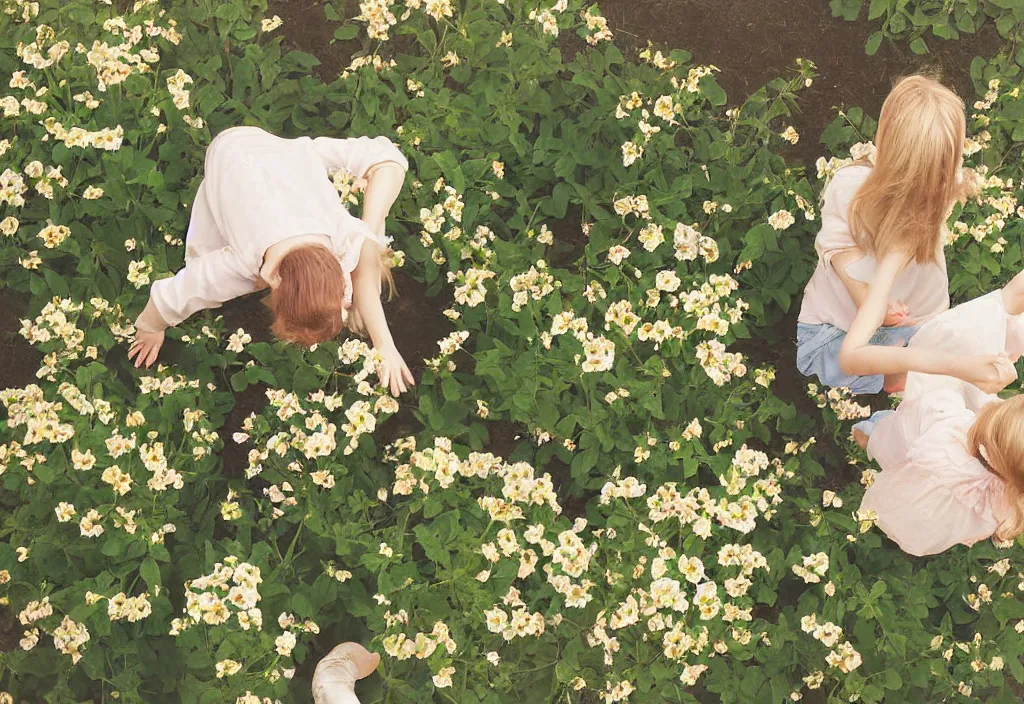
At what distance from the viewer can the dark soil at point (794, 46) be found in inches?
163

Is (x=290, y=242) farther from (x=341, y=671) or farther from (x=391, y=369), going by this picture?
(x=341, y=671)

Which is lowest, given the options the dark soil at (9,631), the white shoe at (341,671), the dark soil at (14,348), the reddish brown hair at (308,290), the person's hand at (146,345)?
the dark soil at (9,631)

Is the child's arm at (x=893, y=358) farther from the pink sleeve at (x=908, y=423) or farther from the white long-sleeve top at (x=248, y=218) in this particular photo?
the white long-sleeve top at (x=248, y=218)

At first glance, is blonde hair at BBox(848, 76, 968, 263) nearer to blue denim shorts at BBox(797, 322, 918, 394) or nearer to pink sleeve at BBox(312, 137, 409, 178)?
blue denim shorts at BBox(797, 322, 918, 394)

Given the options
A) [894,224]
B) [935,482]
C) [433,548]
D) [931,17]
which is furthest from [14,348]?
[931,17]

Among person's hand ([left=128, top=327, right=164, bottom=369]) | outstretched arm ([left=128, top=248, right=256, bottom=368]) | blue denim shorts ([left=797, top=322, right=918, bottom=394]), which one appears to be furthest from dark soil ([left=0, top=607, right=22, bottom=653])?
blue denim shorts ([left=797, top=322, right=918, bottom=394])

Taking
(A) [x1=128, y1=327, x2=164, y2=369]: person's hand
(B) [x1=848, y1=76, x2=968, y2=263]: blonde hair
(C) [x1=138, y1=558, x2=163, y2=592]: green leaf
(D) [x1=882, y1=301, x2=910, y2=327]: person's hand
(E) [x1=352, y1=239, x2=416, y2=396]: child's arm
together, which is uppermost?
(B) [x1=848, y1=76, x2=968, y2=263]: blonde hair

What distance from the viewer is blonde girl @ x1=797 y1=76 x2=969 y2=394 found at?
2838 millimetres

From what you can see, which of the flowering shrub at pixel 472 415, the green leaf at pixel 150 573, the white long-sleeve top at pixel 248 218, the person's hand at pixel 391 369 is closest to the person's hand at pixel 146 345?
the flowering shrub at pixel 472 415

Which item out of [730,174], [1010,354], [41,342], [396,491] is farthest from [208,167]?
[1010,354]

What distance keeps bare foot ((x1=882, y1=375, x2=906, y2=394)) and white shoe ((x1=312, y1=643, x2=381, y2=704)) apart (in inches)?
89.9

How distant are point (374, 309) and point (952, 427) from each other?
2.01 metres

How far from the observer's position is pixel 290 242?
2713 millimetres

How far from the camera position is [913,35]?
414 centimetres
